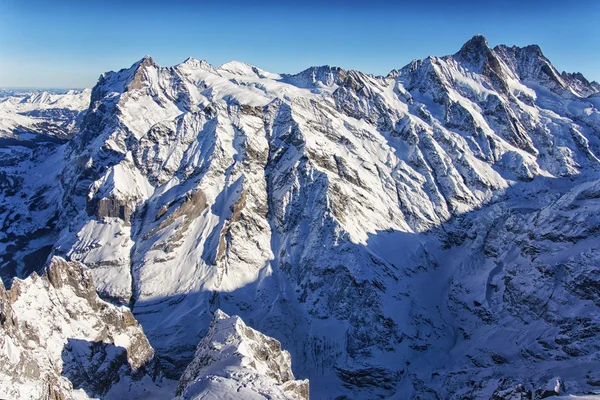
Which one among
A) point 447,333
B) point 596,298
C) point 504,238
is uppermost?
point 504,238

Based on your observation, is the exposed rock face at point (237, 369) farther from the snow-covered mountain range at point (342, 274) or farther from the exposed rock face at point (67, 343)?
the exposed rock face at point (67, 343)

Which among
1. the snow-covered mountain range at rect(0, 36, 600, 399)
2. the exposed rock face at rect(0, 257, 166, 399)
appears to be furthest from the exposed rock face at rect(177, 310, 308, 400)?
the exposed rock face at rect(0, 257, 166, 399)

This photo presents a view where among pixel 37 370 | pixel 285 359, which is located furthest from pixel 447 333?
pixel 37 370

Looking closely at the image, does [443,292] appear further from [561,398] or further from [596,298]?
[561,398]

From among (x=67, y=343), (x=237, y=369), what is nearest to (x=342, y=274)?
(x=237, y=369)

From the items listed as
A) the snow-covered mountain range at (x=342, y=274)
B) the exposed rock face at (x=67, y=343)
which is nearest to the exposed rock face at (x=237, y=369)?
the snow-covered mountain range at (x=342, y=274)

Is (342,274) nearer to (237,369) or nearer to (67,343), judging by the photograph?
(237,369)
